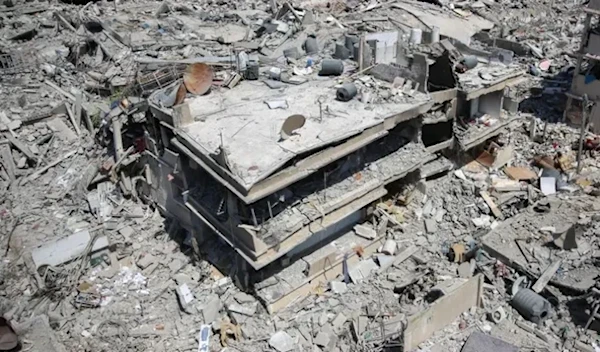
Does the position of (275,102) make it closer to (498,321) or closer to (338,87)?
(338,87)

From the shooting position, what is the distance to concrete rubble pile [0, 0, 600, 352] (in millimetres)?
15219

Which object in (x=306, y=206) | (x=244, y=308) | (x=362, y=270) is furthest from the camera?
(x=362, y=270)

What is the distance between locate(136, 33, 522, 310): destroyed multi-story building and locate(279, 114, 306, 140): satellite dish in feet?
0.11

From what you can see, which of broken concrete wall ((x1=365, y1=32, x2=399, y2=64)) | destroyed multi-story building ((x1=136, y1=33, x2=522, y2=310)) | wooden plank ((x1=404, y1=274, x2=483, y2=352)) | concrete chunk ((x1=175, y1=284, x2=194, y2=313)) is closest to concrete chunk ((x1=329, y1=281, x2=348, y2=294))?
destroyed multi-story building ((x1=136, y1=33, x2=522, y2=310))

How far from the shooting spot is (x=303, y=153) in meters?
14.9

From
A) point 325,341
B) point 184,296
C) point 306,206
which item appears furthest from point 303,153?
point 184,296

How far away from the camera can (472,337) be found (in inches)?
586

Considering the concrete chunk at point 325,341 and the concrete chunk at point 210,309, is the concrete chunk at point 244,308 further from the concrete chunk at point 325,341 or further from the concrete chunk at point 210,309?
the concrete chunk at point 325,341

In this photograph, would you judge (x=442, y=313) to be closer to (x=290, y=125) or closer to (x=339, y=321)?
(x=339, y=321)

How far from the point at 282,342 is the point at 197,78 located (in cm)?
850

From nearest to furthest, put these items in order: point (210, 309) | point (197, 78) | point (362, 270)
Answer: point (210, 309), point (362, 270), point (197, 78)

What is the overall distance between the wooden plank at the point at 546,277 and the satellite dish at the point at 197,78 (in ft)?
37.2

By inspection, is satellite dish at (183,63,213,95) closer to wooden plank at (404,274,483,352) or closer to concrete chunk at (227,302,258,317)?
concrete chunk at (227,302,258,317)

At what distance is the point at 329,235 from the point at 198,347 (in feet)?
16.0
